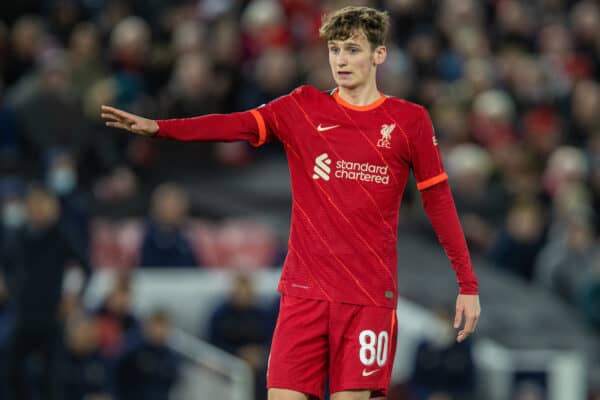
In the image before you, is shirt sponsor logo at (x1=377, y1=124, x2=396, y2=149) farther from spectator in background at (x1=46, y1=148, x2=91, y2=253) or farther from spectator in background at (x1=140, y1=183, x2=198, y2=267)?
spectator in background at (x1=140, y1=183, x2=198, y2=267)

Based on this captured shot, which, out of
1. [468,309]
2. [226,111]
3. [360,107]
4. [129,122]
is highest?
[226,111]

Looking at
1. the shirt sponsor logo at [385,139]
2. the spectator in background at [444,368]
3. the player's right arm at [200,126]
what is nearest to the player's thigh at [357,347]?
the shirt sponsor logo at [385,139]

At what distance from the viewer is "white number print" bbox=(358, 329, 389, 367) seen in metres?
6.11

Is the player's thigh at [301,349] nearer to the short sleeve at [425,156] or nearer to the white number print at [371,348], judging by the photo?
the white number print at [371,348]

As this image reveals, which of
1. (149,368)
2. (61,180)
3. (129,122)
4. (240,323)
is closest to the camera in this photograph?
(129,122)

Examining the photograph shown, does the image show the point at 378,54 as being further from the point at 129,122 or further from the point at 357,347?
the point at 357,347

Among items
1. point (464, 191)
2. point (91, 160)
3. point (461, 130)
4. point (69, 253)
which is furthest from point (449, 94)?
point (69, 253)

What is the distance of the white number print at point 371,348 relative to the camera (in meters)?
6.11

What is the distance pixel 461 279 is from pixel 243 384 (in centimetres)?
581

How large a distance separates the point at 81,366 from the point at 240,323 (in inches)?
58.2

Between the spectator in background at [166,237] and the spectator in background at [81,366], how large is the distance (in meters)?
1.03

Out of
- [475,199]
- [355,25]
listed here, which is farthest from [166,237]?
[355,25]

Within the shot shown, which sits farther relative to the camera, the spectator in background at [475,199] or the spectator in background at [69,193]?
the spectator in background at [475,199]

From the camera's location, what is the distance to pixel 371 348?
6.13 m
